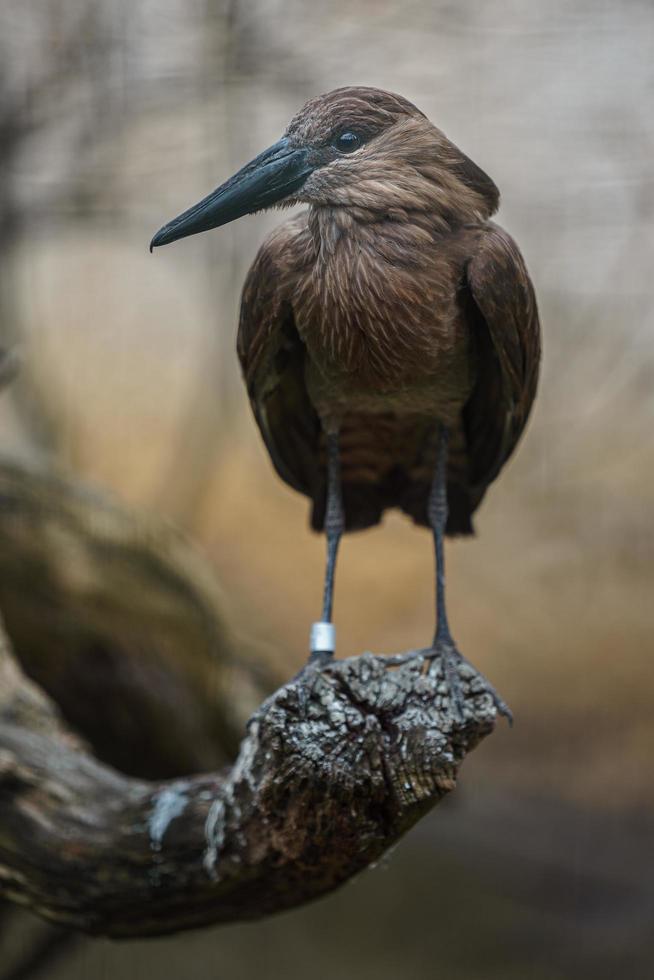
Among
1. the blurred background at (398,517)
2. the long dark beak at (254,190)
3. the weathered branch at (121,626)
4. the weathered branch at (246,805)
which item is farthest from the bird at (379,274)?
the blurred background at (398,517)

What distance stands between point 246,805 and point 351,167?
1.12 metres

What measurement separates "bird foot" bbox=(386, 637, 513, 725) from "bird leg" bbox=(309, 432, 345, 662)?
0.20 meters

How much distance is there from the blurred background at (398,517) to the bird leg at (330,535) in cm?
201

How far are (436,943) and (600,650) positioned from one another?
1274 millimetres

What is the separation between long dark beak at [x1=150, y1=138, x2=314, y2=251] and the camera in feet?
6.43

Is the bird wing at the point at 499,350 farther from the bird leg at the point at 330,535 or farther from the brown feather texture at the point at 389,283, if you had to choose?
the bird leg at the point at 330,535

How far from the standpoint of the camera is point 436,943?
4.11m

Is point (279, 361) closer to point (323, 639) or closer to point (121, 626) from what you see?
point (323, 639)

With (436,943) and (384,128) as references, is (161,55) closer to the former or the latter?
(384,128)

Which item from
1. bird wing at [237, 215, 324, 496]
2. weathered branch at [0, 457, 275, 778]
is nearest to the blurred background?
weathered branch at [0, 457, 275, 778]

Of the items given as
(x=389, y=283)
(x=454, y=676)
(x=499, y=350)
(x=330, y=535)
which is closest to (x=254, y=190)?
(x=389, y=283)

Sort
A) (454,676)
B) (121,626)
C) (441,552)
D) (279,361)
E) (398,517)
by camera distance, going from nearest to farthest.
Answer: (454,676), (279,361), (441,552), (121,626), (398,517)

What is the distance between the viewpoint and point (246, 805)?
194 cm

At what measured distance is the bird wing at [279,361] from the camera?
208 centimetres
